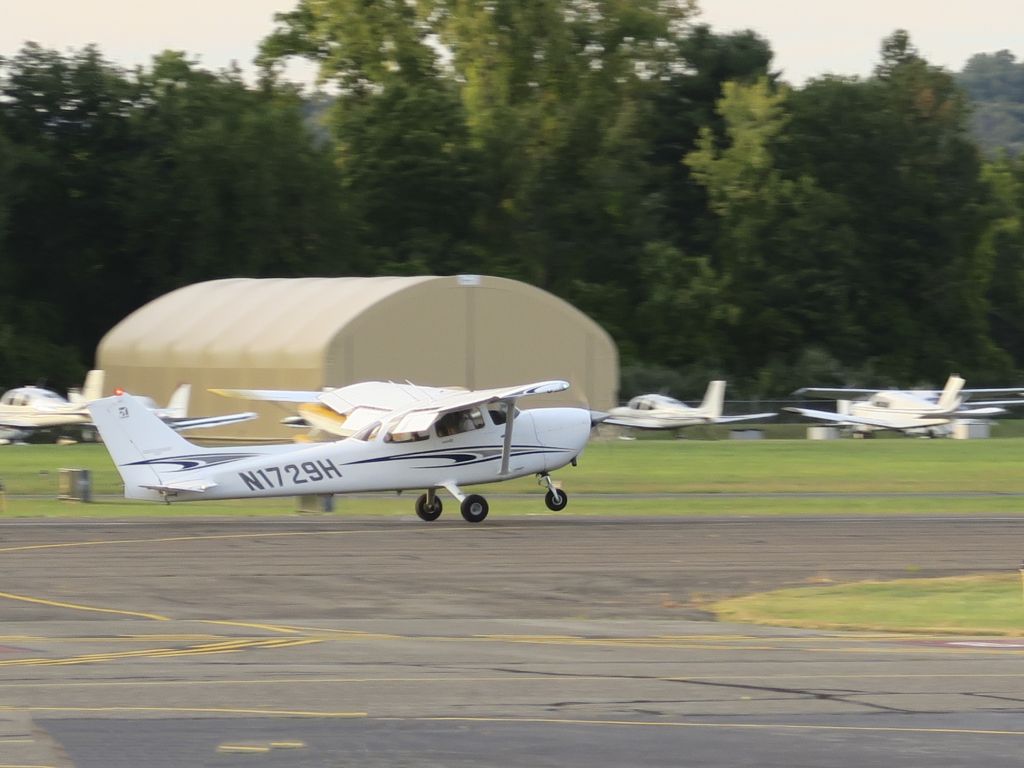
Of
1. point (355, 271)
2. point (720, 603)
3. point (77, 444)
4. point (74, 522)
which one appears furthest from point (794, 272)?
point (720, 603)

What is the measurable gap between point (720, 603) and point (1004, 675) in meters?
6.31

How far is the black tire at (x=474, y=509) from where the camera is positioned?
101 ft

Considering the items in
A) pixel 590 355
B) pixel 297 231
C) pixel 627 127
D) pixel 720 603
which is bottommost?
pixel 720 603

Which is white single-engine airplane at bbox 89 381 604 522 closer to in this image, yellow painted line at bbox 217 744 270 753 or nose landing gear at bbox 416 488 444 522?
nose landing gear at bbox 416 488 444 522

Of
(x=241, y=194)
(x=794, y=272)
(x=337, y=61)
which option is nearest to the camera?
(x=241, y=194)

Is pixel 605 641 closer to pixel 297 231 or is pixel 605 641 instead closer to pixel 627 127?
pixel 297 231

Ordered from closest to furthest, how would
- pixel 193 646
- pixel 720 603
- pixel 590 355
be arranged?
1. pixel 193 646
2. pixel 720 603
3. pixel 590 355

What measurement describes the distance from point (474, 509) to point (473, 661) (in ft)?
53.5

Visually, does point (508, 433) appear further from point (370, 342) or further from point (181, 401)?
point (181, 401)

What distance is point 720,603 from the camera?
770 inches

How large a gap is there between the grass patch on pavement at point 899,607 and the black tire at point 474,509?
1044cm

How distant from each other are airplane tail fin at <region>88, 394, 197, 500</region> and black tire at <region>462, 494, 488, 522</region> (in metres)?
5.09

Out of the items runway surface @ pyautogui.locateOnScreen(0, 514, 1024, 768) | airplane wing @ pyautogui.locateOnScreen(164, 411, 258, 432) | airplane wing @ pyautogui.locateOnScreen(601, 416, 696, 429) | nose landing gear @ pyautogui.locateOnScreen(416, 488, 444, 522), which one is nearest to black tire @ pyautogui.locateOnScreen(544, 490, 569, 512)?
nose landing gear @ pyautogui.locateOnScreen(416, 488, 444, 522)

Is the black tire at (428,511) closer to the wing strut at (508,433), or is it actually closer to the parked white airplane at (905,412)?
the wing strut at (508,433)
